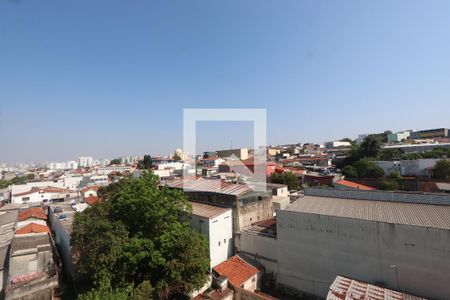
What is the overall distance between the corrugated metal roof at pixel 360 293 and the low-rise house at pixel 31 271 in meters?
12.7

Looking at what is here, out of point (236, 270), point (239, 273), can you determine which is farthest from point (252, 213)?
point (239, 273)

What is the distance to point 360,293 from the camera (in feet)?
29.9

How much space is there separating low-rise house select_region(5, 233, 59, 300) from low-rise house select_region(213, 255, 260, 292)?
26.8ft

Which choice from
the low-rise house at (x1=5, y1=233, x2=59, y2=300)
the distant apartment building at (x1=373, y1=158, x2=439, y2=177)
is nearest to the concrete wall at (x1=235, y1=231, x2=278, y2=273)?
the low-rise house at (x1=5, y1=233, x2=59, y2=300)

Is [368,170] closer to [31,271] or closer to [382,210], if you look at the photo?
[382,210]

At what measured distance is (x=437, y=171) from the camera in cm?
3338

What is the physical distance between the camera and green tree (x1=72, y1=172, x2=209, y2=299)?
34.4 ft

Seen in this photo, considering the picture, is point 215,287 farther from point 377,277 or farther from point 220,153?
point 220,153

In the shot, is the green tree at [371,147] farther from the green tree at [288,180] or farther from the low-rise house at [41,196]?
the low-rise house at [41,196]

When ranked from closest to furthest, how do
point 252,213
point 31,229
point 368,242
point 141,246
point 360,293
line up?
point 360,293, point 368,242, point 141,246, point 252,213, point 31,229

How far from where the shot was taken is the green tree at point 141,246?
10.5m

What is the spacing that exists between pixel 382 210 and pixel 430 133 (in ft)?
316

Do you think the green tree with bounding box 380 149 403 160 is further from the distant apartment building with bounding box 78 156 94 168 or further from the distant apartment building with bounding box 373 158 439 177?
the distant apartment building with bounding box 78 156 94 168

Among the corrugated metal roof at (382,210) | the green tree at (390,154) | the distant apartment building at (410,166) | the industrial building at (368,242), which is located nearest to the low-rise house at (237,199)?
the industrial building at (368,242)
